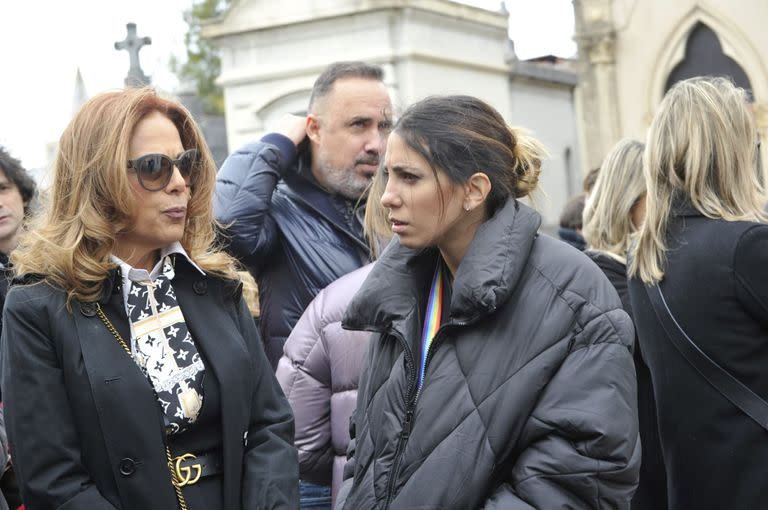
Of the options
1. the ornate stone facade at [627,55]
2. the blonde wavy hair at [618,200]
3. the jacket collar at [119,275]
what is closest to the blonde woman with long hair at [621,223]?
the blonde wavy hair at [618,200]

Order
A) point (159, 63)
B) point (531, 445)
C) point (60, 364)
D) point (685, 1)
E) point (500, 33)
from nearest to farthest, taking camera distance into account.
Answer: point (531, 445), point (60, 364), point (500, 33), point (685, 1), point (159, 63)

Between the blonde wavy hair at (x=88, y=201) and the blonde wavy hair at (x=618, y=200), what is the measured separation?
248cm

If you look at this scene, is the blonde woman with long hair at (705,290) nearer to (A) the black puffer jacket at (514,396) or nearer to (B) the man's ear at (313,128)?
(A) the black puffer jacket at (514,396)

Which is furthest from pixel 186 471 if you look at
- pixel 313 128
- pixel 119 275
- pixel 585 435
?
pixel 313 128

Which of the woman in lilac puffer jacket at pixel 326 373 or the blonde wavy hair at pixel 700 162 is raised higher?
the blonde wavy hair at pixel 700 162

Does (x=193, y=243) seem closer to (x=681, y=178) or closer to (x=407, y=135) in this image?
(x=407, y=135)

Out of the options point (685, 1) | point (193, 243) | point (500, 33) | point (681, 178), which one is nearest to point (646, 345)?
point (681, 178)

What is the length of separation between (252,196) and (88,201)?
4.58ft

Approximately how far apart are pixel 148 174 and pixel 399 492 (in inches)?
43.9

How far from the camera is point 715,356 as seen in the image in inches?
146

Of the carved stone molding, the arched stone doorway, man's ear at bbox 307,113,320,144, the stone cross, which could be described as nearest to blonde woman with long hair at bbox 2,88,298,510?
man's ear at bbox 307,113,320,144

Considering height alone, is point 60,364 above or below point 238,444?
above

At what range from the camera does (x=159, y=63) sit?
107 feet

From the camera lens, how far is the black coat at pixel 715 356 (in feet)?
12.0
